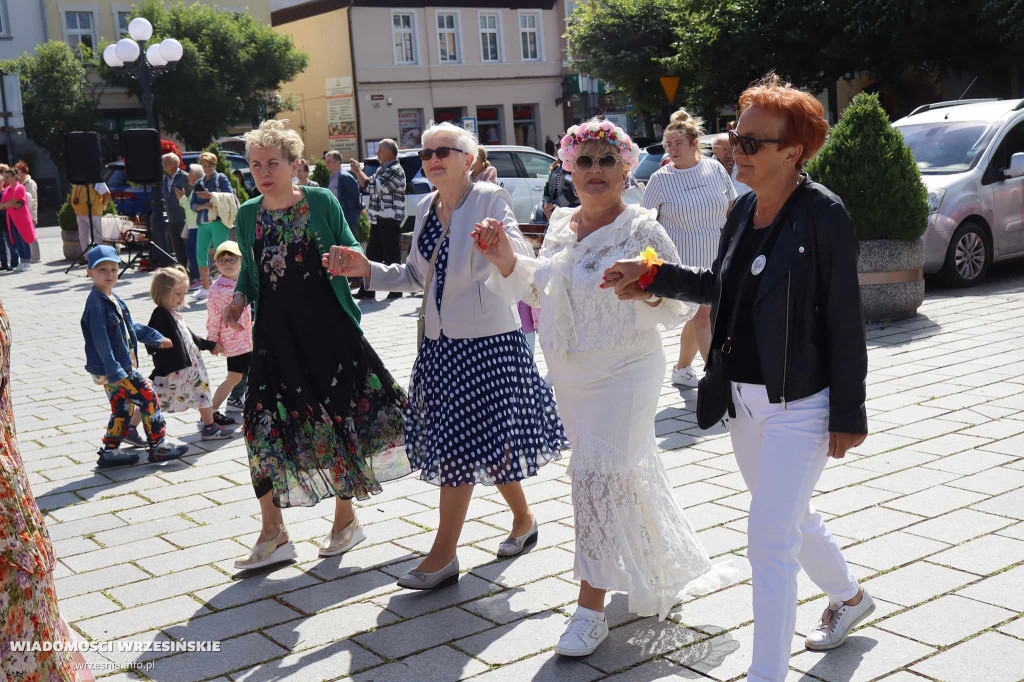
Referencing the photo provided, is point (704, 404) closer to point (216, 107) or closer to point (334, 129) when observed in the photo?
point (216, 107)

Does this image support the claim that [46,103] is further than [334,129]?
No

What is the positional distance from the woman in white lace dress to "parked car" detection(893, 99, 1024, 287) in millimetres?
8255

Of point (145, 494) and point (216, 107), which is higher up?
point (216, 107)

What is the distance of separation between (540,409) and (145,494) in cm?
281

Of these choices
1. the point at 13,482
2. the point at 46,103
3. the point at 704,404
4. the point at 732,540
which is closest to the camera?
the point at 13,482

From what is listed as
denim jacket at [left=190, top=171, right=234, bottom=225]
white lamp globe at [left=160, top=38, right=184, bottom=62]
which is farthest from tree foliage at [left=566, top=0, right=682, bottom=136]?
denim jacket at [left=190, top=171, right=234, bottom=225]

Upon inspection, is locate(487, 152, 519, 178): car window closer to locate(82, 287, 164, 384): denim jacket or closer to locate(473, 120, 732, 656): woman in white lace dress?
locate(82, 287, 164, 384): denim jacket

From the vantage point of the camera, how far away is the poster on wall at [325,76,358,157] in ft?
151

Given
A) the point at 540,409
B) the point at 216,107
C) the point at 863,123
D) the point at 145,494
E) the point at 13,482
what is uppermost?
the point at 216,107

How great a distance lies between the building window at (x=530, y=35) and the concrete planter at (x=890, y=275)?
4187 centimetres

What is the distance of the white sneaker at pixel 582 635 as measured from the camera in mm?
3881

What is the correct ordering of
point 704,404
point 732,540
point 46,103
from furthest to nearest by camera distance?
1. point 46,103
2. point 732,540
3. point 704,404

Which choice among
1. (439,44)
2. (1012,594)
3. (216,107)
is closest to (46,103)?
(216,107)

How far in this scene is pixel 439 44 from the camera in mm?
47844
